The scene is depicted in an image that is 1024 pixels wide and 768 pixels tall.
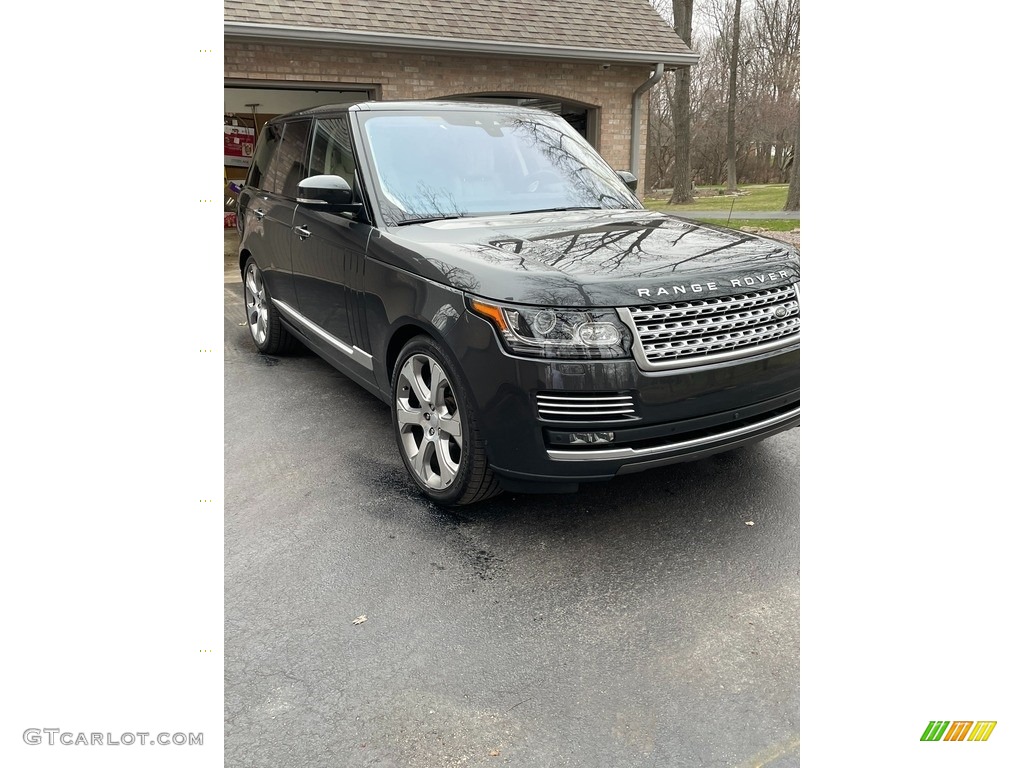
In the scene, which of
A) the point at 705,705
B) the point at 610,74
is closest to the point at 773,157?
the point at 610,74

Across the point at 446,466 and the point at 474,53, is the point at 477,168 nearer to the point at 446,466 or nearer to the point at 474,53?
the point at 446,466

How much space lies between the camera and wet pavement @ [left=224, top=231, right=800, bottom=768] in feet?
7.77

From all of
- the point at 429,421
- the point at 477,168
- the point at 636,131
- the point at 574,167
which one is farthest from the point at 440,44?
the point at 429,421

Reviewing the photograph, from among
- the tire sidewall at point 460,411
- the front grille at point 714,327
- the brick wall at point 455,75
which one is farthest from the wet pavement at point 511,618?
the brick wall at point 455,75

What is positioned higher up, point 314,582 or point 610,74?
point 610,74

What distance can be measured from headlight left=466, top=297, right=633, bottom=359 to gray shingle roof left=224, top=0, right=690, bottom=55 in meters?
9.24

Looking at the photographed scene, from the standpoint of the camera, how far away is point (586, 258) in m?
3.38

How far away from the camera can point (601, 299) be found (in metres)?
3.11

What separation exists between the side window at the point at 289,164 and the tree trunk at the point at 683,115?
1929cm

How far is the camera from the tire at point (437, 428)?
3416 mm

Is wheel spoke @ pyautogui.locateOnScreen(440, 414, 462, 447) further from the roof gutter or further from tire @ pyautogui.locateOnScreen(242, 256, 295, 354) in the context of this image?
the roof gutter

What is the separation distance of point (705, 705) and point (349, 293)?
278 centimetres

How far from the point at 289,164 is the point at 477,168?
1760 millimetres

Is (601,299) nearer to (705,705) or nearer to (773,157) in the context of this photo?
(705,705)
